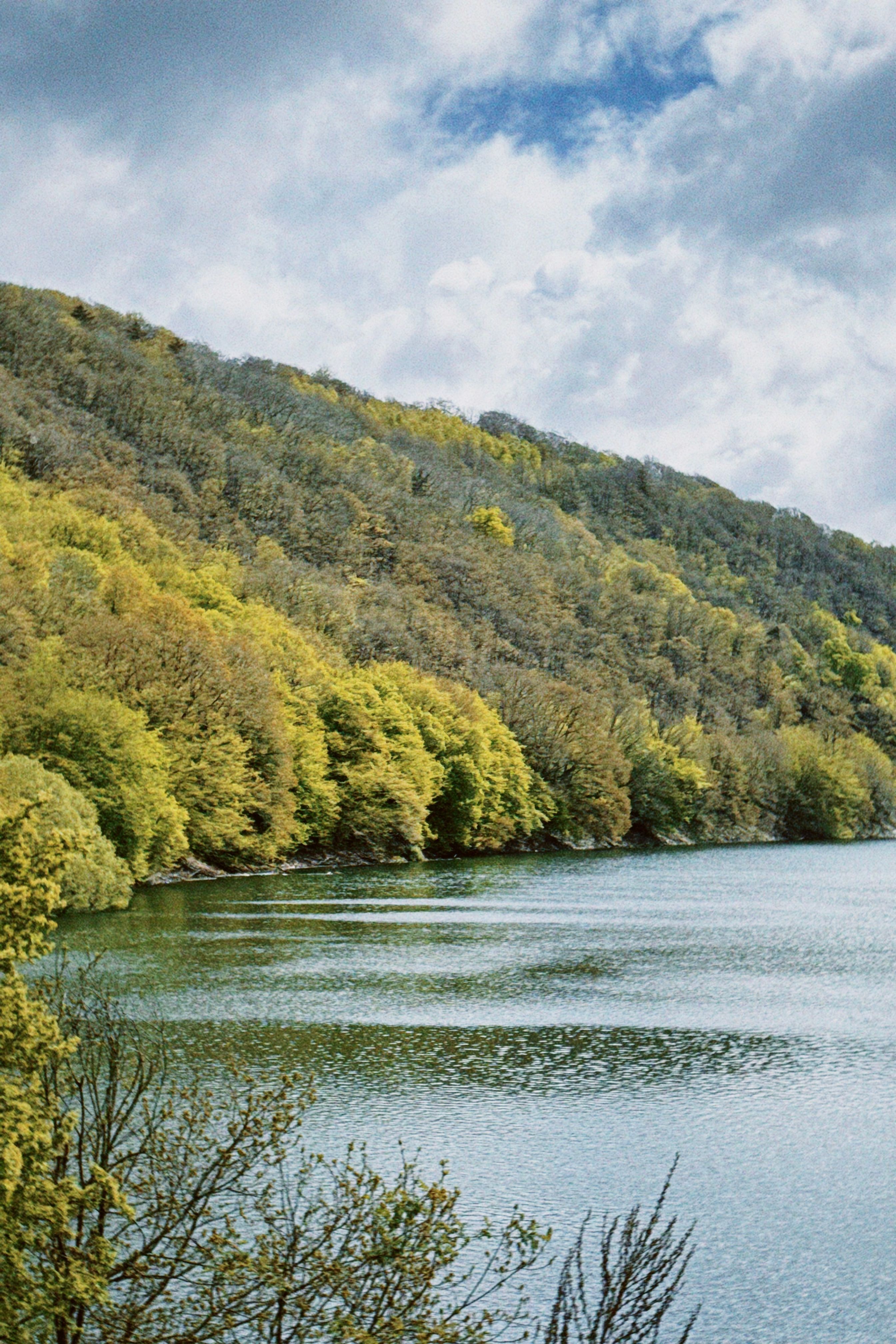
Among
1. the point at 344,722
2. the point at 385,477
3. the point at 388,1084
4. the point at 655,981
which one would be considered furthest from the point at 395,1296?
the point at 385,477

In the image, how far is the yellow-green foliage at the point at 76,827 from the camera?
4284 centimetres

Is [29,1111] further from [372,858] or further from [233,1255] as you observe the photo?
[372,858]

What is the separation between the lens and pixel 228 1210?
579 inches

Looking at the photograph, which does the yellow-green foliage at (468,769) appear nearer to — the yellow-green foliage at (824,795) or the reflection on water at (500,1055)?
the yellow-green foliage at (824,795)

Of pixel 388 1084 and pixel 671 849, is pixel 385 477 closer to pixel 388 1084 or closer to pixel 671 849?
pixel 671 849

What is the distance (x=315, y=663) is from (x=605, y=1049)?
190 feet

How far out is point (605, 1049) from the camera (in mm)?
25078

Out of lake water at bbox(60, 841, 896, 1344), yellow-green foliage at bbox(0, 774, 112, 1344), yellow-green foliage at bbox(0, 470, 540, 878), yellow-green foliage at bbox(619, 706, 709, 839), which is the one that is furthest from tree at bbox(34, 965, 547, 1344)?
yellow-green foliage at bbox(619, 706, 709, 839)

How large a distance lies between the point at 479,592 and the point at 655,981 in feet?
399

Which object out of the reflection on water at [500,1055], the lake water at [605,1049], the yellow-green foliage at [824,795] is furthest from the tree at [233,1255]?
the yellow-green foliage at [824,795]

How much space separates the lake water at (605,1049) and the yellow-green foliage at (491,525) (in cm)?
13229

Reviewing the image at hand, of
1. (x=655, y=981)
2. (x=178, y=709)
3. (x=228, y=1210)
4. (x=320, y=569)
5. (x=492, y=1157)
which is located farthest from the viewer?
(x=320, y=569)

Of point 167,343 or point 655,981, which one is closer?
point 655,981

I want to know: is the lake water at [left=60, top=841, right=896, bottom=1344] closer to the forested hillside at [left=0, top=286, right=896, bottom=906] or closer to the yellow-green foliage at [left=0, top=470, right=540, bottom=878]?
the forested hillside at [left=0, top=286, right=896, bottom=906]
